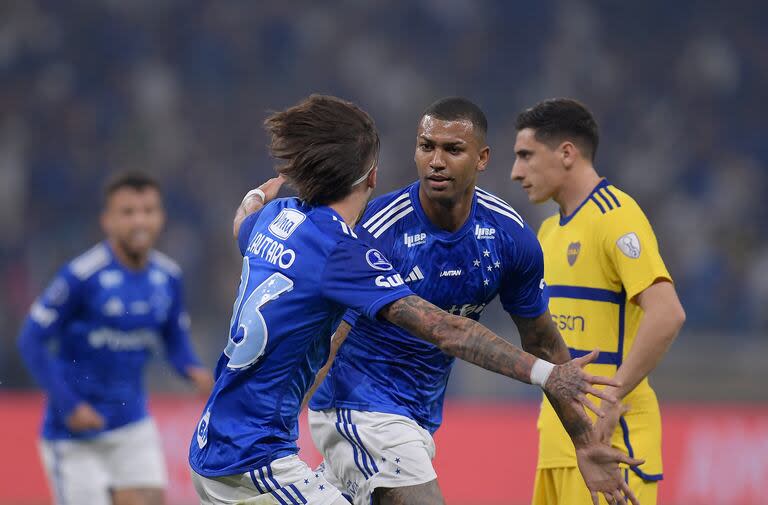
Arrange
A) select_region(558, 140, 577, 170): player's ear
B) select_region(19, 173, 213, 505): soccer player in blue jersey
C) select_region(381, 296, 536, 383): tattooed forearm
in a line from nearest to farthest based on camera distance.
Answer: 1. select_region(381, 296, 536, 383): tattooed forearm
2. select_region(558, 140, 577, 170): player's ear
3. select_region(19, 173, 213, 505): soccer player in blue jersey

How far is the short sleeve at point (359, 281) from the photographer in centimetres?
355

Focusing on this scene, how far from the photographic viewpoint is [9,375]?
1188 cm

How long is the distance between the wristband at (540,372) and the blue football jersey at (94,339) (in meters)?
4.59

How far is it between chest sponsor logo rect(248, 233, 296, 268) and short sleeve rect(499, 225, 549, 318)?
4.07ft

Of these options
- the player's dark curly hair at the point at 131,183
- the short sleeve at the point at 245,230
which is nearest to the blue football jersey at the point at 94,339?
the player's dark curly hair at the point at 131,183

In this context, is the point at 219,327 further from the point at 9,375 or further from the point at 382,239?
the point at 382,239

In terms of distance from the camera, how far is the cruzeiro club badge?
15.3ft

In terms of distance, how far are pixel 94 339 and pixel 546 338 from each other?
13.0ft

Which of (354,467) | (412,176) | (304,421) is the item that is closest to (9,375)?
(304,421)

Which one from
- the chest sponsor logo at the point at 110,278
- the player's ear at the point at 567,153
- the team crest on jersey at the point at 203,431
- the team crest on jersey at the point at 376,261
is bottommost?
the team crest on jersey at the point at 203,431

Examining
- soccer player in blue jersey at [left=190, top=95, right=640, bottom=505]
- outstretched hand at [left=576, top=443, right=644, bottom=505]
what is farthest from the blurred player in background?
soccer player in blue jersey at [left=190, top=95, right=640, bottom=505]

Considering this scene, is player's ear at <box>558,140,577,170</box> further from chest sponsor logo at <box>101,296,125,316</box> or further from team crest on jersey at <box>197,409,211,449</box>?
chest sponsor logo at <box>101,296,125,316</box>

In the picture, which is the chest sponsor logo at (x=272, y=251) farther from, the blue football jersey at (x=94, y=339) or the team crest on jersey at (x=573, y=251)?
the blue football jersey at (x=94, y=339)

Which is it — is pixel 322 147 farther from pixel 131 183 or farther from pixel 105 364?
pixel 131 183
